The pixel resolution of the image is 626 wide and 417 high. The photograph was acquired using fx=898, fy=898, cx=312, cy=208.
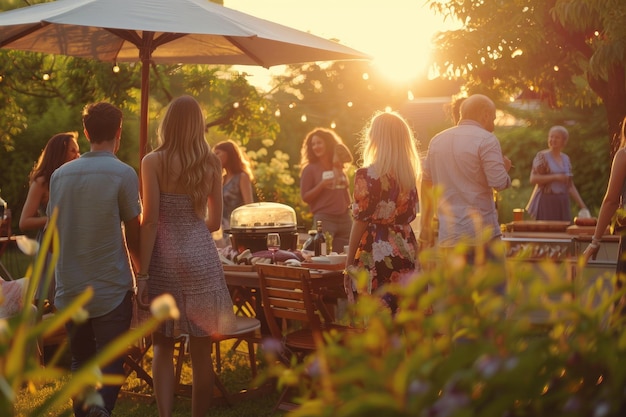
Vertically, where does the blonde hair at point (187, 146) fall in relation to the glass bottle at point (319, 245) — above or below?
above

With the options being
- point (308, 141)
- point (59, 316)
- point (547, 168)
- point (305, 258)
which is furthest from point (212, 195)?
point (547, 168)

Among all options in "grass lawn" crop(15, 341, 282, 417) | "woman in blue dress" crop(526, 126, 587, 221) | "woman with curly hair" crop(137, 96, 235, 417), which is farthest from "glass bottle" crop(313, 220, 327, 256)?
"woman in blue dress" crop(526, 126, 587, 221)

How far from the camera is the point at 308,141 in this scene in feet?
27.4

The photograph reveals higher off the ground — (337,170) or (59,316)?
(59,316)

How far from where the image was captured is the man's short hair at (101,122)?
13.5 ft

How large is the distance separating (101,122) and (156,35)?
8.60 feet

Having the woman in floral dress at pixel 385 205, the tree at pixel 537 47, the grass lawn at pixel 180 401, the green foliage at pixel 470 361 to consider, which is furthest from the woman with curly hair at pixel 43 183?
the tree at pixel 537 47

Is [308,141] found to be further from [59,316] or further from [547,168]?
[59,316]

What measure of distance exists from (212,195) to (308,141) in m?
3.93

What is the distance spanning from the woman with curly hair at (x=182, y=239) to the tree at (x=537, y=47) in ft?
22.5

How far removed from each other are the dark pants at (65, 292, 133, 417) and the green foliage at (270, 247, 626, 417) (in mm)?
2707

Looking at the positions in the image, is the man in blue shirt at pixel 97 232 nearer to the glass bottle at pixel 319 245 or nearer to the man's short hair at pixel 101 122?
the man's short hair at pixel 101 122

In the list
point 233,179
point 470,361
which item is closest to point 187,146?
point 470,361

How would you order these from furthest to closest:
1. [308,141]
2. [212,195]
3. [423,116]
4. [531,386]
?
[423,116], [308,141], [212,195], [531,386]
